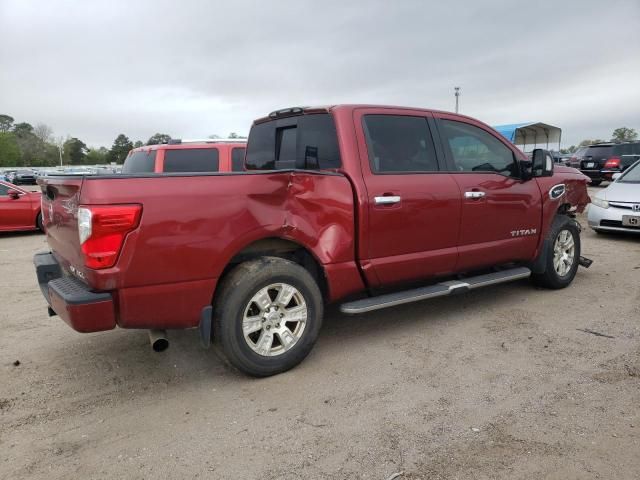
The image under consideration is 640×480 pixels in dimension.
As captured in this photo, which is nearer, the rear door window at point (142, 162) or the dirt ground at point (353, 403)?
the dirt ground at point (353, 403)

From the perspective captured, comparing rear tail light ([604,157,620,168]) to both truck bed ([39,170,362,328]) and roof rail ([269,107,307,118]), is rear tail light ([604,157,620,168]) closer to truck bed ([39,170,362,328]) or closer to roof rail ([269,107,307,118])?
roof rail ([269,107,307,118])

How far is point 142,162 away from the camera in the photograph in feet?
26.5

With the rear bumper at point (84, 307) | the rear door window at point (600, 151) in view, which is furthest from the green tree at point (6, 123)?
the rear bumper at point (84, 307)

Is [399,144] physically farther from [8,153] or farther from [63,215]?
[8,153]

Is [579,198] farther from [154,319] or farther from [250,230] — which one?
[154,319]

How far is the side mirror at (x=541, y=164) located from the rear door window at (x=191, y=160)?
4952 millimetres

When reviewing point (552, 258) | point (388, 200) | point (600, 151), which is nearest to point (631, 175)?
point (552, 258)

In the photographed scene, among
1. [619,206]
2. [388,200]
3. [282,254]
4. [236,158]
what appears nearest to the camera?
[282,254]

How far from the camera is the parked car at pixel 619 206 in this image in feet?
27.5

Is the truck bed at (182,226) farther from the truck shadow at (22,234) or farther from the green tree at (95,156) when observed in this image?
the green tree at (95,156)

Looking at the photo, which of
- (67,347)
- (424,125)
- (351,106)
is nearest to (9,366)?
(67,347)

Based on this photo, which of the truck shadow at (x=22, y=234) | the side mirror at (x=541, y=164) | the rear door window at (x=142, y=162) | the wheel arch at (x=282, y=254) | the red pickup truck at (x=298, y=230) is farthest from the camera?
the truck shadow at (x=22, y=234)

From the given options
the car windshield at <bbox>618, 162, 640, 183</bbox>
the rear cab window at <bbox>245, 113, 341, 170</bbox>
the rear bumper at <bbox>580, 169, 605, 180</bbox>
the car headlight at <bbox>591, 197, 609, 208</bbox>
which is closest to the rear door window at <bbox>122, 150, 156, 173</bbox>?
the rear cab window at <bbox>245, 113, 341, 170</bbox>

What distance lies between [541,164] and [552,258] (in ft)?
3.70
